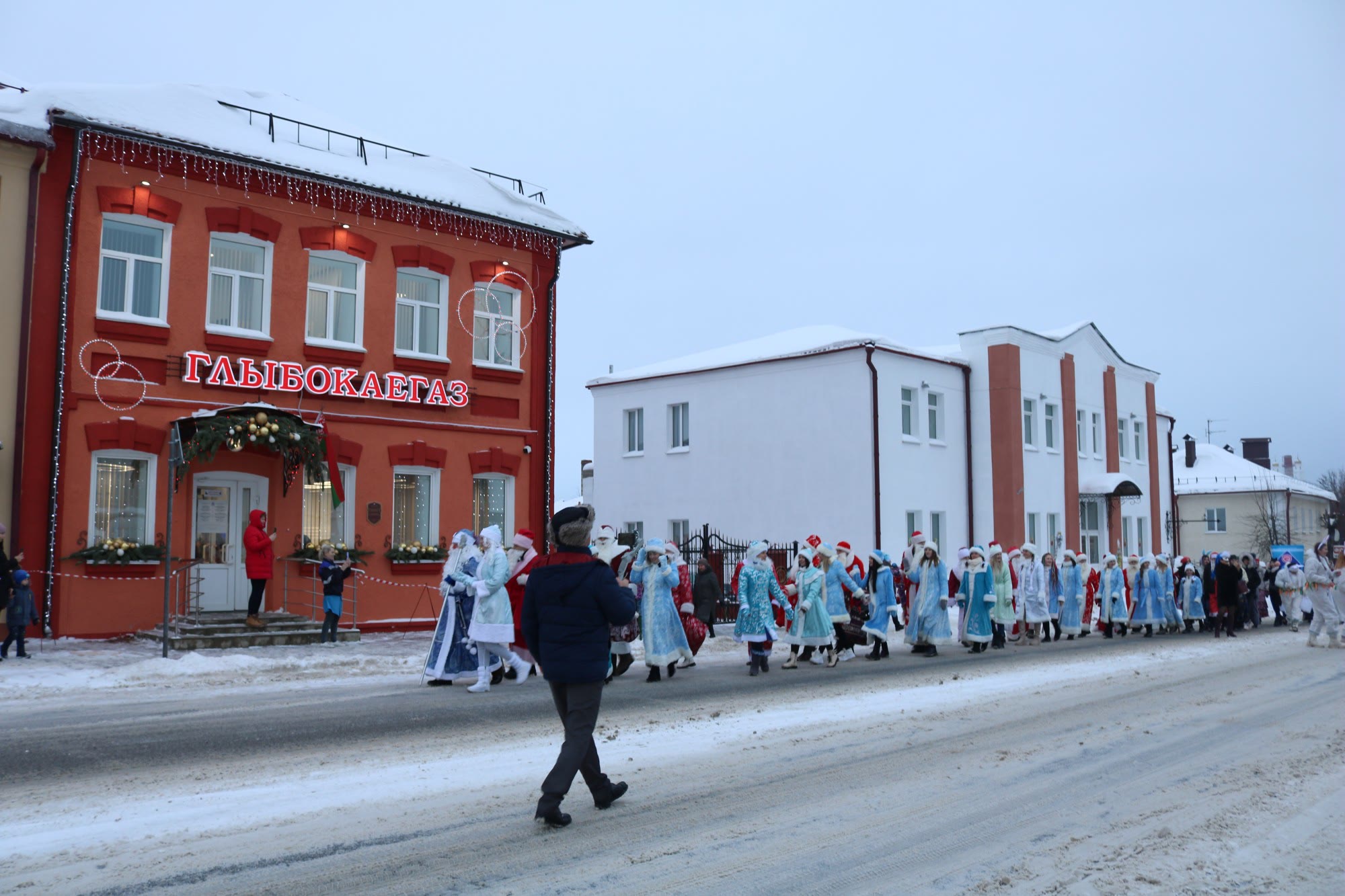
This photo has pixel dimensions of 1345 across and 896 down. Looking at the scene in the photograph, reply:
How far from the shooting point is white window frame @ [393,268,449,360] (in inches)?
826

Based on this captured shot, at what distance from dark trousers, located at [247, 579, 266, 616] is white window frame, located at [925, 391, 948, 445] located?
67.8 feet

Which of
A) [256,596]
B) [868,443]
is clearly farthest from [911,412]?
[256,596]

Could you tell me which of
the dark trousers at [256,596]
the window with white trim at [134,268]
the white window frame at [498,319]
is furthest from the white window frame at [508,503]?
the window with white trim at [134,268]

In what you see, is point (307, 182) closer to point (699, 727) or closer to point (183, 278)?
point (183, 278)

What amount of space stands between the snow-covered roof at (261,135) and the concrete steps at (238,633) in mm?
7768

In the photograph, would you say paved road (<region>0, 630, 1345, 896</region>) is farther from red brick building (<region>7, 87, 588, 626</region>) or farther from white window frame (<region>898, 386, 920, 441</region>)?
white window frame (<region>898, 386, 920, 441</region>)

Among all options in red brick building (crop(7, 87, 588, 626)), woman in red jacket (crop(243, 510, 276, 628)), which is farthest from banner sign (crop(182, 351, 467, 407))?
woman in red jacket (crop(243, 510, 276, 628))

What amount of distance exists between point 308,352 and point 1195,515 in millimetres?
57625

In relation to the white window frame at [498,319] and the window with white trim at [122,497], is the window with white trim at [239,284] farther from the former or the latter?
the white window frame at [498,319]

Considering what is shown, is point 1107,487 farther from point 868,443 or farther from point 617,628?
point 617,628

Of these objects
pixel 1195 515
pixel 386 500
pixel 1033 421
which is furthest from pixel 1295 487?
pixel 386 500

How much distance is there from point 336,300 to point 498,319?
3.45 m

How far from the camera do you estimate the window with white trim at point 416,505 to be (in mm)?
20844

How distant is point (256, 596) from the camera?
17312 millimetres
